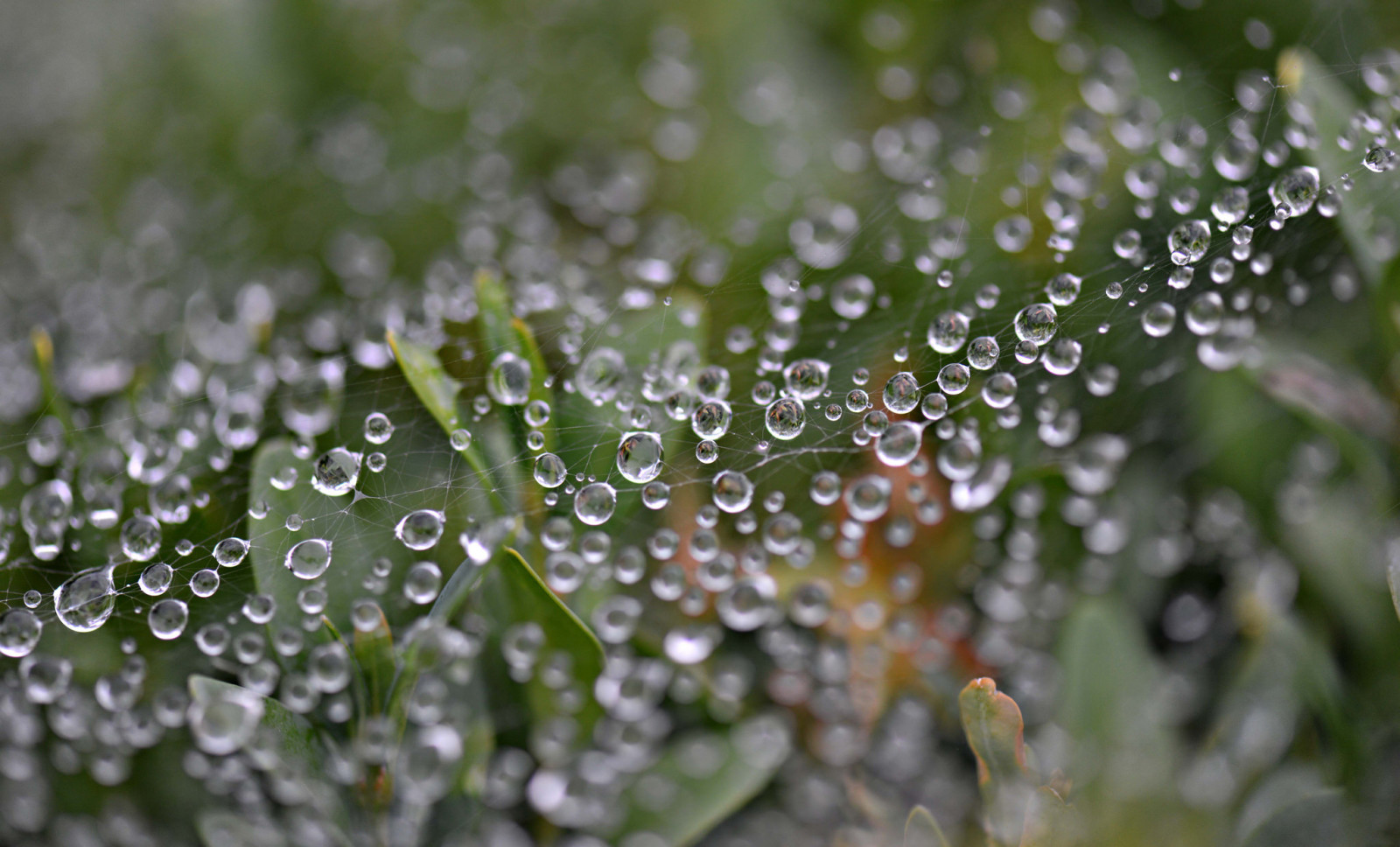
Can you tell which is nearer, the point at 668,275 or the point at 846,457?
the point at 846,457

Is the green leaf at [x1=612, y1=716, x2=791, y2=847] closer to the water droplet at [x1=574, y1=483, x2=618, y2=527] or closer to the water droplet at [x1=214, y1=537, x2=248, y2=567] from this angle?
the water droplet at [x1=574, y1=483, x2=618, y2=527]

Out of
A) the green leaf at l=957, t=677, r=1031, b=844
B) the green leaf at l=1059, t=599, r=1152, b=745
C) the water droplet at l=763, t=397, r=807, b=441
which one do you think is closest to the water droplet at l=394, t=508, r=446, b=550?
the water droplet at l=763, t=397, r=807, b=441

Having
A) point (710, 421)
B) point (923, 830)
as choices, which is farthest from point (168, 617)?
point (923, 830)

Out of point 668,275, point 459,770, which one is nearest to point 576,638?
point 459,770

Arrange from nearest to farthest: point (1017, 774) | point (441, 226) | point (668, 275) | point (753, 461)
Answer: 1. point (1017, 774)
2. point (753, 461)
3. point (668, 275)
4. point (441, 226)

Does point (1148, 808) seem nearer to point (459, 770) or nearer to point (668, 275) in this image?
point (459, 770)

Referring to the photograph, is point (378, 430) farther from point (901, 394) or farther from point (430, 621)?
point (901, 394)
